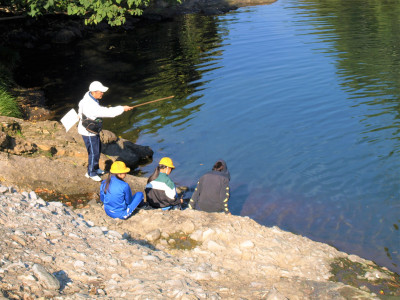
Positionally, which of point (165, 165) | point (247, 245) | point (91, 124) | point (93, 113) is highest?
point (93, 113)

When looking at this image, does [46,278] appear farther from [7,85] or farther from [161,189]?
[7,85]

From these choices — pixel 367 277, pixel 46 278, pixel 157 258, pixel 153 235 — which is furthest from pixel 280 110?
pixel 46 278

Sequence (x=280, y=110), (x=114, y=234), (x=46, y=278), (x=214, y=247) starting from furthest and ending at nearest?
(x=280, y=110) → (x=114, y=234) → (x=214, y=247) → (x=46, y=278)

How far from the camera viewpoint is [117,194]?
9.24m

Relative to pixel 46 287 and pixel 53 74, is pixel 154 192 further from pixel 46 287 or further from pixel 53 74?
pixel 53 74

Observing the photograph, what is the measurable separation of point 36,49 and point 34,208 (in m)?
25.7

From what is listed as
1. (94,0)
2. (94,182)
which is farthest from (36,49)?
(94,182)

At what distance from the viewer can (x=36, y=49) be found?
3225 cm

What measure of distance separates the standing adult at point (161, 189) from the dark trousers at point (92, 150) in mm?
1725

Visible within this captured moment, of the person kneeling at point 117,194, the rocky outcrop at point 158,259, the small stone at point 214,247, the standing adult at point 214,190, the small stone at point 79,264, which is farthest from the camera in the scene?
the standing adult at point 214,190

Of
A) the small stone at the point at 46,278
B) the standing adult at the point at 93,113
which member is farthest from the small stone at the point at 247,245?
the standing adult at the point at 93,113

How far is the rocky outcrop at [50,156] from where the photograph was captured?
36.5 ft

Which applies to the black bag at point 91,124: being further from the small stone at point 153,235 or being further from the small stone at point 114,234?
the small stone at point 153,235

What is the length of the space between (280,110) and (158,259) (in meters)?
11.0
